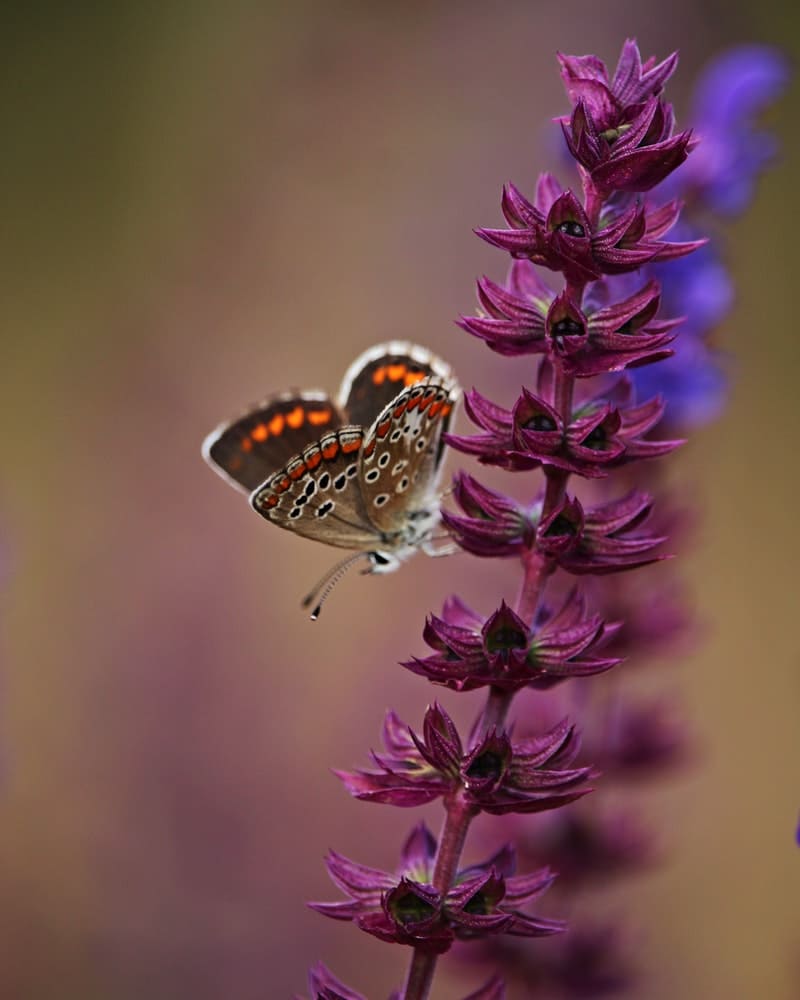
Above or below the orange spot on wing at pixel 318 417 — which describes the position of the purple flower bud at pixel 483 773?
below

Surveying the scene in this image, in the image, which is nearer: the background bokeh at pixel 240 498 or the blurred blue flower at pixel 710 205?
the blurred blue flower at pixel 710 205

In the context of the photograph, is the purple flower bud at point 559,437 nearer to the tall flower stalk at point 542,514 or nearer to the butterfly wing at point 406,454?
the tall flower stalk at point 542,514

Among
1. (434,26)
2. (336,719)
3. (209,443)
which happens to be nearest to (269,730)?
(336,719)

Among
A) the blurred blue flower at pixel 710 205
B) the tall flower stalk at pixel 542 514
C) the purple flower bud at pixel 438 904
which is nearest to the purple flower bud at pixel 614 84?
the tall flower stalk at pixel 542 514

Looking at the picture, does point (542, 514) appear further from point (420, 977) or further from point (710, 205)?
point (710, 205)

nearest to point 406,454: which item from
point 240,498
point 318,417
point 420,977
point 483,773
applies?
point 318,417

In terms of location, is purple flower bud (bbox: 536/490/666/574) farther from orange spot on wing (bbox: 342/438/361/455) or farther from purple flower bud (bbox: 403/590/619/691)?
orange spot on wing (bbox: 342/438/361/455)

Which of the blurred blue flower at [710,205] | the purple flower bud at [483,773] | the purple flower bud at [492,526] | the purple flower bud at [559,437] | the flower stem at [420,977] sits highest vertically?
the blurred blue flower at [710,205]

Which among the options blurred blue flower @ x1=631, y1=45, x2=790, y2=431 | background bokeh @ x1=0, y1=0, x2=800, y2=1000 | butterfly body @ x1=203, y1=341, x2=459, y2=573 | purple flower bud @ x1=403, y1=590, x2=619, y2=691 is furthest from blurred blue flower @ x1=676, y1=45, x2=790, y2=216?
purple flower bud @ x1=403, y1=590, x2=619, y2=691
